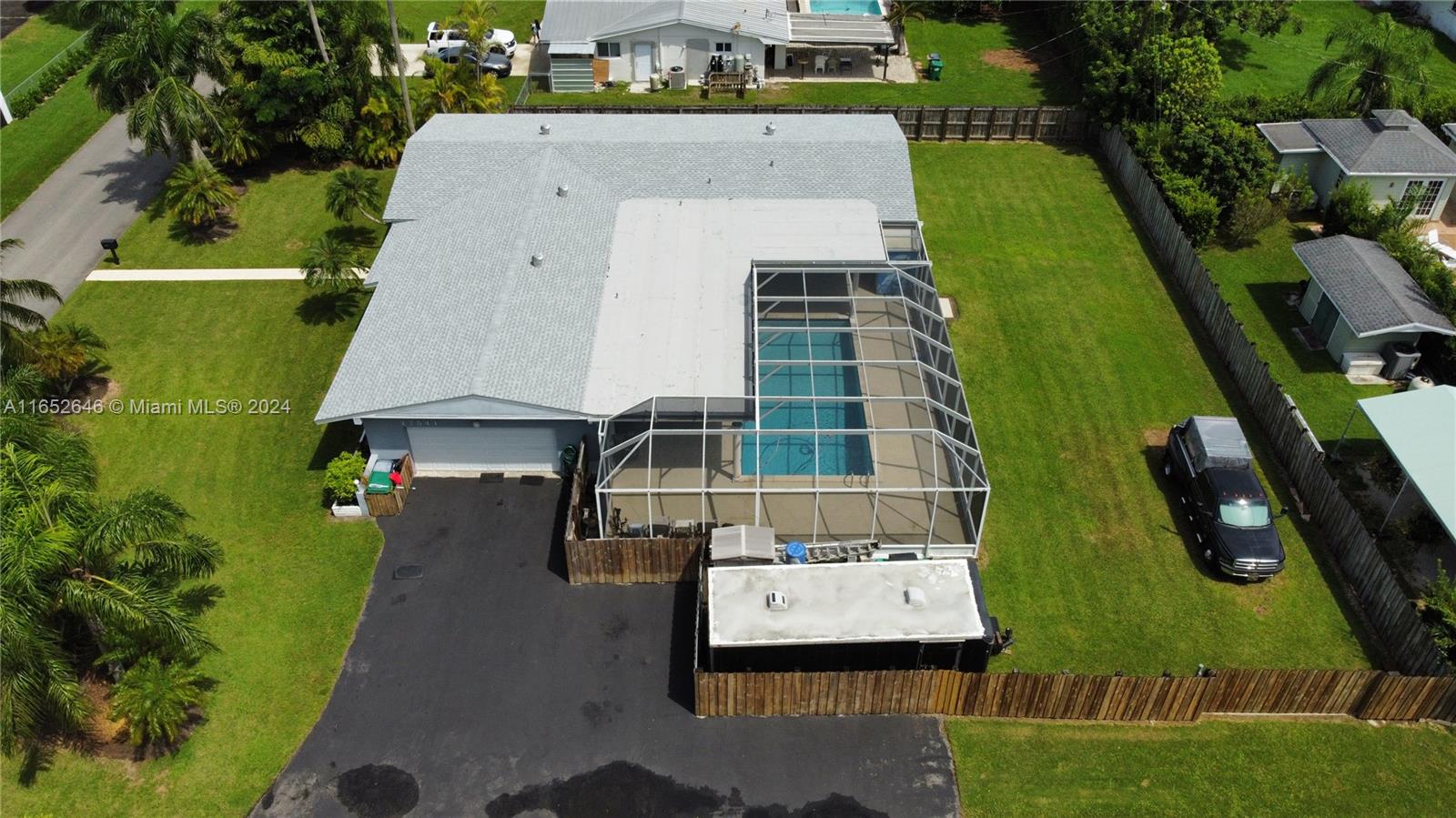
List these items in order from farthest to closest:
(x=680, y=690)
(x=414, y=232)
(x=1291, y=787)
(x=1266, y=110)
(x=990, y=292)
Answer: (x=1266, y=110)
(x=990, y=292)
(x=414, y=232)
(x=680, y=690)
(x=1291, y=787)

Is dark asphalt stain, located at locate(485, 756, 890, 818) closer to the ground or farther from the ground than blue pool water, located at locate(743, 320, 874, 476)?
closer to the ground

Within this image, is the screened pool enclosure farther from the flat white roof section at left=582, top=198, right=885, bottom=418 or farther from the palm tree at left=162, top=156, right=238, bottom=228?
the palm tree at left=162, top=156, right=238, bottom=228

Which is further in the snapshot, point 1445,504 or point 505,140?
point 505,140

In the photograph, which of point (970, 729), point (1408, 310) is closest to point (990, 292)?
point (1408, 310)

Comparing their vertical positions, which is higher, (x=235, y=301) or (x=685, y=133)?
(x=685, y=133)

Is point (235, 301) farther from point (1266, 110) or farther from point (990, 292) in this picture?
point (1266, 110)

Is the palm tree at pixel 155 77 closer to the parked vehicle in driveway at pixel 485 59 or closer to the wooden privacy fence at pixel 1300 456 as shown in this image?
the parked vehicle in driveway at pixel 485 59

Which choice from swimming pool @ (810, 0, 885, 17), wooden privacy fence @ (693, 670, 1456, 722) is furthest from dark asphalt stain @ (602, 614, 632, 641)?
swimming pool @ (810, 0, 885, 17)

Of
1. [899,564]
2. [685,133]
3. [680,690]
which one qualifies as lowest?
[680,690]
